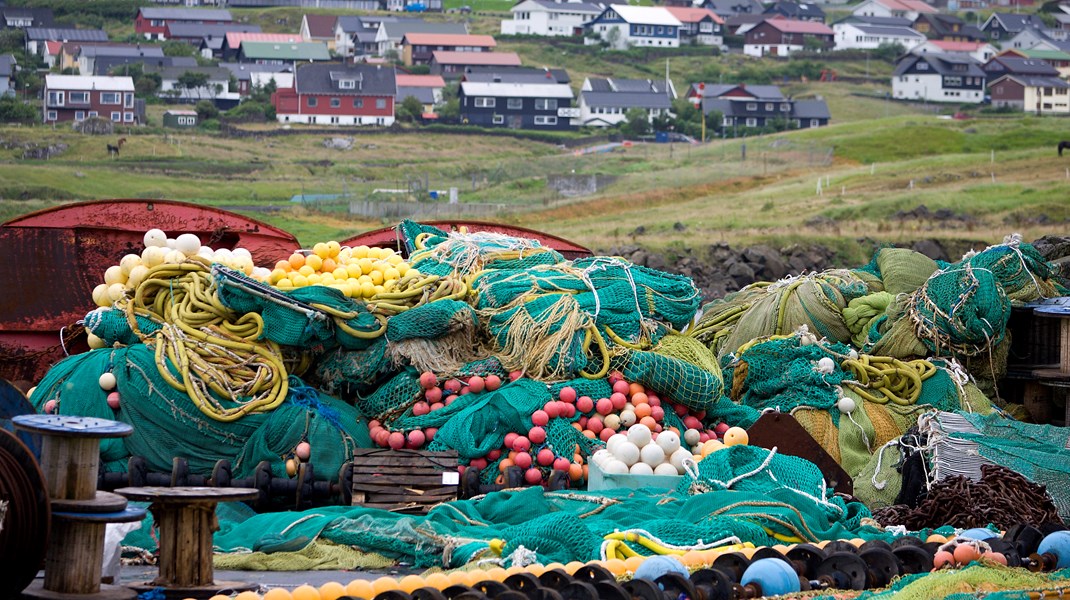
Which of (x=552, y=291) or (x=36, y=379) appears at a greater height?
(x=552, y=291)

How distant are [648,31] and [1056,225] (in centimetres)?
7199

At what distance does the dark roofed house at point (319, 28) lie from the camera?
340ft

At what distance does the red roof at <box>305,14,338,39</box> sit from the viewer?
104438mm

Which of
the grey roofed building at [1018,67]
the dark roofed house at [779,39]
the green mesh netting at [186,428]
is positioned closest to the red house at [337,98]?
the dark roofed house at [779,39]

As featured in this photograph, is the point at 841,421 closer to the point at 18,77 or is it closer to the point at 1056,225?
the point at 1056,225

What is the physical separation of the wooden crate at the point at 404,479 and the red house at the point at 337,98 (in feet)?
216

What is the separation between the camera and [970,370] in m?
13.2

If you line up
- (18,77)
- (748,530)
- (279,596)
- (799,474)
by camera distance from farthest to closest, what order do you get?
(18,77) < (799,474) < (748,530) < (279,596)

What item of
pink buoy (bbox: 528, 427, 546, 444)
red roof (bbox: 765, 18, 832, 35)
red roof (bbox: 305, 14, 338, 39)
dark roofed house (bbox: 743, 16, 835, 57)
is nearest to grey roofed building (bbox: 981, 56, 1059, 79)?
dark roofed house (bbox: 743, 16, 835, 57)

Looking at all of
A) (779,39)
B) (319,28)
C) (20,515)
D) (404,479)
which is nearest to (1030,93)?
(779,39)

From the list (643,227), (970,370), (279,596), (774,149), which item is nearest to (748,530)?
(279,596)

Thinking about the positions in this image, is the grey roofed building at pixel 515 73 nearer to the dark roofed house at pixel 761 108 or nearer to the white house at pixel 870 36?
the dark roofed house at pixel 761 108

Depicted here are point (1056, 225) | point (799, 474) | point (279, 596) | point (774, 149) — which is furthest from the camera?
point (774, 149)

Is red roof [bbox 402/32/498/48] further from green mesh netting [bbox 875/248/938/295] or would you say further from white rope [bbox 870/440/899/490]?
white rope [bbox 870/440/899/490]
